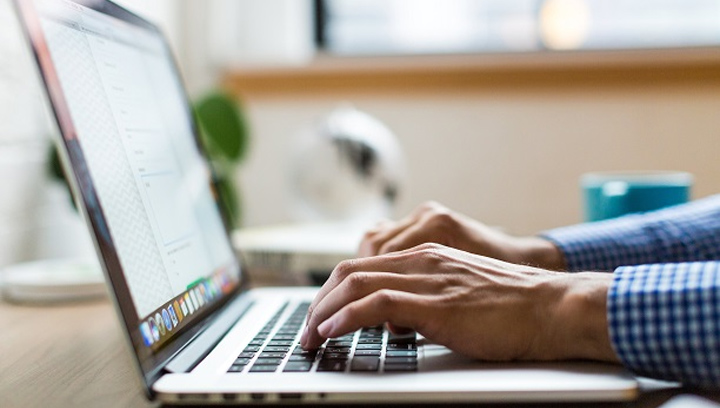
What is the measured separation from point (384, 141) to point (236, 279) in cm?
58

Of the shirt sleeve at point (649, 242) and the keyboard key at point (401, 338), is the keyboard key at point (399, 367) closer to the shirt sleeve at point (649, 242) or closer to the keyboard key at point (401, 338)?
the keyboard key at point (401, 338)

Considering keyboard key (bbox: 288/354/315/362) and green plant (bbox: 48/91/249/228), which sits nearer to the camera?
keyboard key (bbox: 288/354/315/362)

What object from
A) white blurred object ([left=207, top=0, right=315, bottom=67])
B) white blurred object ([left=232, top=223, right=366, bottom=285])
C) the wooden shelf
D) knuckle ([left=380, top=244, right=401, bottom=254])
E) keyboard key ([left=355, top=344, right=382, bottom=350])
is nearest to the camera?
keyboard key ([left=355, top=344, right=382, bottom=350])

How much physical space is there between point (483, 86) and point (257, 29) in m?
0.54

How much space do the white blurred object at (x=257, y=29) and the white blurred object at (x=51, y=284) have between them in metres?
0.87

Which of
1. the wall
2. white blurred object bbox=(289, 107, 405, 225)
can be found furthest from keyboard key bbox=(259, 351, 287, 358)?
the wall

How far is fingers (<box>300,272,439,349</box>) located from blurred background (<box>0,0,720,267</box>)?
0.88m

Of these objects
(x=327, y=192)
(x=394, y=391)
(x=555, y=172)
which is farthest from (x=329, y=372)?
(x=555, y=172)

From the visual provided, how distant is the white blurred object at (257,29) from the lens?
5.79 feet

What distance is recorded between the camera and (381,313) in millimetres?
515

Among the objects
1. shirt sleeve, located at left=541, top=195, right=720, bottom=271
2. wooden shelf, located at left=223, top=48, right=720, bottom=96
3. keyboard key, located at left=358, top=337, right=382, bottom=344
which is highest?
wooden shelf, located at left=223, top=48, right=720, bottom=96

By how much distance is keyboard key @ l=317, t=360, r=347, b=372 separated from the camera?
50 centimetres

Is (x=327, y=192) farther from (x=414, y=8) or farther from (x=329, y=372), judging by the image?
(x=329, y=372)

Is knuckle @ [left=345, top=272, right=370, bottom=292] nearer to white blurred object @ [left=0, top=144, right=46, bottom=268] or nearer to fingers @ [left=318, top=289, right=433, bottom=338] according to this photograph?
fingers @ [left=318, top=289, right=433, bottom=338]
